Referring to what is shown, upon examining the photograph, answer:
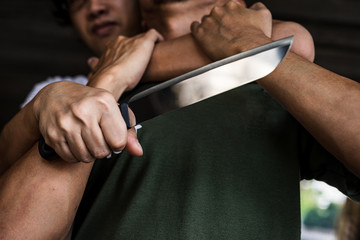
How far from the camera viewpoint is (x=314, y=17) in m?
2.79

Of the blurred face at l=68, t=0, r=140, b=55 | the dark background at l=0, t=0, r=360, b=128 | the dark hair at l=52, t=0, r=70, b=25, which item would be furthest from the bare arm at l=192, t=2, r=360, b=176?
the dark background at l=0, t=0, r=360, b=128

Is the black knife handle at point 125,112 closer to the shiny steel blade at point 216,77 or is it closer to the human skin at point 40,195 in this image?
the shiny steel blade at point 216,77

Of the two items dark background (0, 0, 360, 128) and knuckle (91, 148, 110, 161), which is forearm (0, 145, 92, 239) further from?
dark background (0, 0, 360, 128)

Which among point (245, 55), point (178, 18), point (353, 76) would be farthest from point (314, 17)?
point (245, 55)

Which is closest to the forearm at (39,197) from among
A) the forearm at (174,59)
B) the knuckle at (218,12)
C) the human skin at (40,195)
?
the human skin at (40,195)

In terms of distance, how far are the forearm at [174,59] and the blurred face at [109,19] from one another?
1.71 ft

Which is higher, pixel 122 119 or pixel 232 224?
pixel 122 119

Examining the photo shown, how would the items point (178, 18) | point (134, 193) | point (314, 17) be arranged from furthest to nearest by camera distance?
point (314, 17) < point (178, 18) < point (134, 193)

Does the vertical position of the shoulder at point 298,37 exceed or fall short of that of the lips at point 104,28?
it exceeds it

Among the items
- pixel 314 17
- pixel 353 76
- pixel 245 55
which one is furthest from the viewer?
pixel 353 76

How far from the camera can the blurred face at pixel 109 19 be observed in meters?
1.44

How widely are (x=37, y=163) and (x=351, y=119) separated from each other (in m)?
0.50

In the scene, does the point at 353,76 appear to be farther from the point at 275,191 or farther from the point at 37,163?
the point at 37,163

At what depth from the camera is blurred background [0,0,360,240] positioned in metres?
2.72
